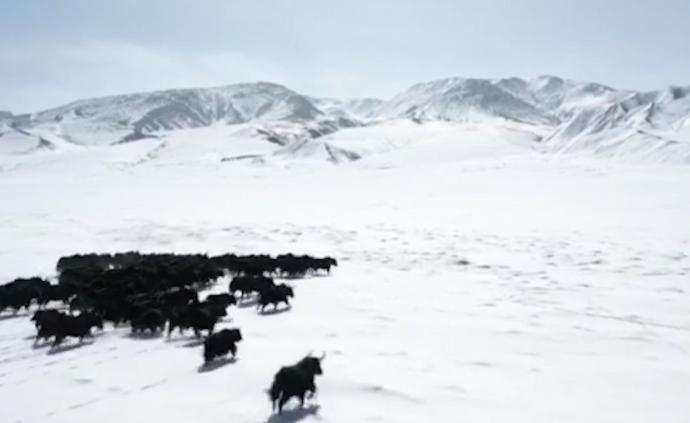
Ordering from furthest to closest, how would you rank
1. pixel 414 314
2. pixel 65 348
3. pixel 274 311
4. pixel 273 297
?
pixel 274 311 < pixel 273 297 < pixel 414 314 < pixel 65 348

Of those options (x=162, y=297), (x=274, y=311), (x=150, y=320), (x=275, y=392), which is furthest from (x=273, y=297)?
(x=275, y=392)

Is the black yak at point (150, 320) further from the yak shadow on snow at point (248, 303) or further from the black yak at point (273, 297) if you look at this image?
the yak shadow on snow at point (248, 303)

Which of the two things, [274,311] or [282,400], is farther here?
[274,311]

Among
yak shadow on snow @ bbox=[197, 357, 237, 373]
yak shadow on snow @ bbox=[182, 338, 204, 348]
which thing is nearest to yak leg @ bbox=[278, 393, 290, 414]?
yak shadow on snow @ bbox=[197, 357, 237, 373]

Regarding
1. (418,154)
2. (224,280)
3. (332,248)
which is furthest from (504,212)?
(418,154)

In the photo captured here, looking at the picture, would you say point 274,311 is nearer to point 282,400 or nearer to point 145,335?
point 145,335
